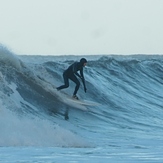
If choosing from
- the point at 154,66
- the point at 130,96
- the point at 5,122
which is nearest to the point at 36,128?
the point at 5,122

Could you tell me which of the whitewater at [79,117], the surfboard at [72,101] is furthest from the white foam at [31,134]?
the surfboard at [72,101]

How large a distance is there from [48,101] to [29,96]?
0.60 m

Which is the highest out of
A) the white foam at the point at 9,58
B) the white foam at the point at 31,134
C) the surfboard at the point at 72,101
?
the white foam at the point at 9,58

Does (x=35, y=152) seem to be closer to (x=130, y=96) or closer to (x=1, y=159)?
(x=1, y=159)

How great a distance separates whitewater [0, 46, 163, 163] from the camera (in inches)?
408

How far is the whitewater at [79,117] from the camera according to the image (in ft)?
34.0

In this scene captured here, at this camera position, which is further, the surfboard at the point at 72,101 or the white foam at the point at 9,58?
the white foam at the point at 9,58

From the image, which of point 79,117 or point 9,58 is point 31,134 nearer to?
point 79,117

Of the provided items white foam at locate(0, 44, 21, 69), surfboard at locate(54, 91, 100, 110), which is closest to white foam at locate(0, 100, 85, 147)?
surfboard at locate(54, 91, 100, 110)

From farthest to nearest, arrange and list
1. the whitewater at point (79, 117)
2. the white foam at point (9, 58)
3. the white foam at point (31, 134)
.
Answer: the white foam at point (9, 58)
the white foam at point (31, 134)
the whitewater at point (79, 117)

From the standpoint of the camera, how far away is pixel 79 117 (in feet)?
55.7

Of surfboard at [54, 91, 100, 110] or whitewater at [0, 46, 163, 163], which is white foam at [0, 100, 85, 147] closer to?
whitewater at [0, 46, 163, 163]

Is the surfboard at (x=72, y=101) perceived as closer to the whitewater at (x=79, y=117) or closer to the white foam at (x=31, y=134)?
the whitewater at (x=79, y=117)

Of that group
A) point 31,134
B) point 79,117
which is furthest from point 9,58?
point 31,134
